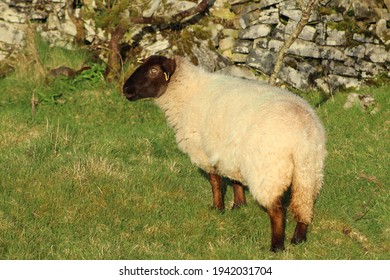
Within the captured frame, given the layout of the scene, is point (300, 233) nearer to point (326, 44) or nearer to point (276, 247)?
point (276, 247)

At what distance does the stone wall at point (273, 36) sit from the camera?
13.6 meters

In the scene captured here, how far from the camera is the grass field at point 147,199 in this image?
704 cm

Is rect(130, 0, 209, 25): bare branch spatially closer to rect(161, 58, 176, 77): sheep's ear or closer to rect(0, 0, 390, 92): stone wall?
rect(0, 0, 390, 92): stone wall

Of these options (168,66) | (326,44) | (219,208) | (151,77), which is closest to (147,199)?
(219,208)

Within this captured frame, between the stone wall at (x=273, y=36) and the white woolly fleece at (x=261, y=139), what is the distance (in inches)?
221

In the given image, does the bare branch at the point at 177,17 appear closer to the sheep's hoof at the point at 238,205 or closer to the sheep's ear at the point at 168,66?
the sheep's ear at the point at 168,66

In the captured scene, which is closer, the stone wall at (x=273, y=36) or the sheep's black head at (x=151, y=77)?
the sheep's black head at (x=151, y=77)

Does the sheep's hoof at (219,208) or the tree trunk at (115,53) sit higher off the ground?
the sheep's hoof at (219,208)

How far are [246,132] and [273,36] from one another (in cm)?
731

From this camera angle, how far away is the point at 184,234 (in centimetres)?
741

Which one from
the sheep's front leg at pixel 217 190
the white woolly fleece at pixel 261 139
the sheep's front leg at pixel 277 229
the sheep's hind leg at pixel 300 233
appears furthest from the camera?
the sheep's front leg at pixel 217 190

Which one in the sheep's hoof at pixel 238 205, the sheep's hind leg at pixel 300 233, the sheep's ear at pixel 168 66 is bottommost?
the sheep's hoof at pixel 238 205

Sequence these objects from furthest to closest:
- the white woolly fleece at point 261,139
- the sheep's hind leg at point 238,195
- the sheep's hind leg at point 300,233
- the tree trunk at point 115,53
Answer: the tree trunk at point 115,53 < the sheep's hind leg at point 238,195 < the sheep's hind leg at point 300,233 < the white woolly fleece at point 261,139

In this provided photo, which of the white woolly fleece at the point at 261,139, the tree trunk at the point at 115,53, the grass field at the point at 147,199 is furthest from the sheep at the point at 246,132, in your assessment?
the tree trunk at the point at 115,53
